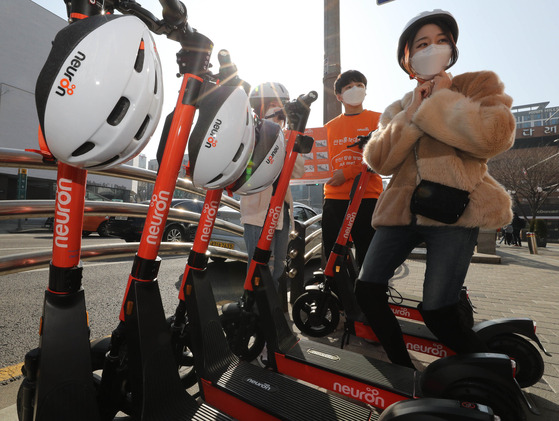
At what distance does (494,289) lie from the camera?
5.19 m

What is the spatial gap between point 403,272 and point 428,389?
592cm

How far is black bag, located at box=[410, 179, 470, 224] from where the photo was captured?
1512 millimetres

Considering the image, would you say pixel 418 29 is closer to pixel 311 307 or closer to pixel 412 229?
pixel 412 229

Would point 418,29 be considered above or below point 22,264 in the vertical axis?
above

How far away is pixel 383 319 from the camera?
6.01 feet

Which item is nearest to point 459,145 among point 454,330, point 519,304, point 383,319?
point 454,330

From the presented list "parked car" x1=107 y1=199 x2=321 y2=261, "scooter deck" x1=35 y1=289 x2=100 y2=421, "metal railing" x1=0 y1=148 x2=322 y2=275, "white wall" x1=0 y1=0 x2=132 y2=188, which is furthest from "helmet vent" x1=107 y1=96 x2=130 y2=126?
"white wall" x1=0 y1=0 x2=132 y2=188

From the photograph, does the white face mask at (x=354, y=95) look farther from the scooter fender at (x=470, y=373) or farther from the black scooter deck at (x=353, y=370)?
the scooter fender at (x=470, y=373)

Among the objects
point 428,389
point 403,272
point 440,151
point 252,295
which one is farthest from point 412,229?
point 403,272

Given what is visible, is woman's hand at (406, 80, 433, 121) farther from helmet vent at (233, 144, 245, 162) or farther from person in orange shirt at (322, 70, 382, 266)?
person in orange shirt at (322, 70, 382, 266)

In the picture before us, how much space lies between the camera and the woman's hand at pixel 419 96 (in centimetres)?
168

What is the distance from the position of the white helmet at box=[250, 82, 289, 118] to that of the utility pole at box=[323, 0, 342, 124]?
1761 mm

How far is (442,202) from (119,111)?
1401mm

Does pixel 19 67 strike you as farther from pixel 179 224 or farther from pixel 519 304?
pixel 519 304
